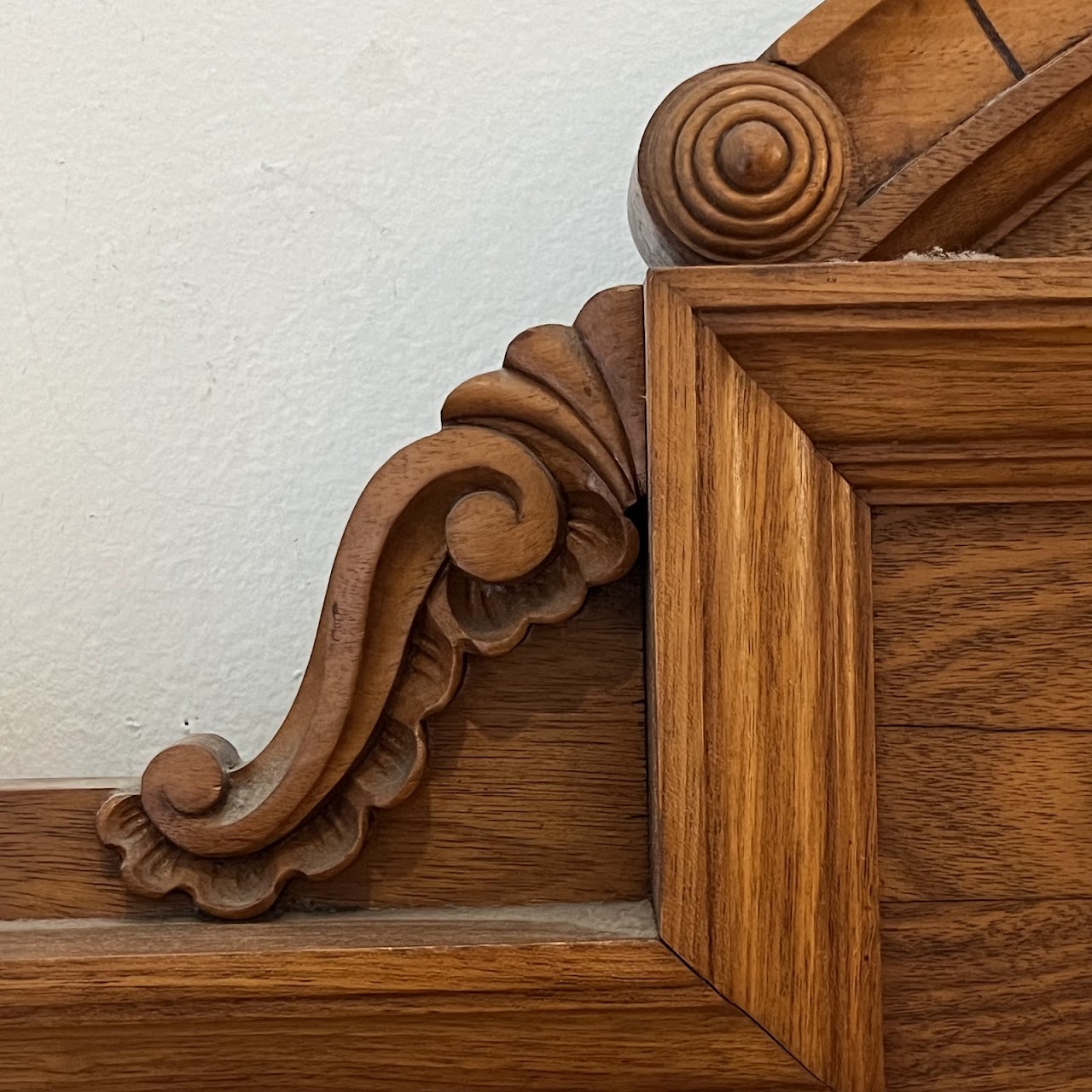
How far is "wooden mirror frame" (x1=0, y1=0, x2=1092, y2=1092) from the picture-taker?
0.46 m

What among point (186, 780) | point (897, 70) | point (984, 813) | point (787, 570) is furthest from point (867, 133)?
point (186, 780)

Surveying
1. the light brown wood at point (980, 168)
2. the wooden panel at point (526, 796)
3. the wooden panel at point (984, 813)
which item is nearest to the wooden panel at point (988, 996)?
the wooden panel at point (984, 813)

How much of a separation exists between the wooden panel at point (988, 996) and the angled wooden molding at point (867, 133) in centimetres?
29

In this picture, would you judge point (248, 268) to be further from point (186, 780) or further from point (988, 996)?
point (988, 996)

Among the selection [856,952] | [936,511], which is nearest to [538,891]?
[856,952]

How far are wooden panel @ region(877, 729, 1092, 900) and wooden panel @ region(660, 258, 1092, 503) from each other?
107 millimetres

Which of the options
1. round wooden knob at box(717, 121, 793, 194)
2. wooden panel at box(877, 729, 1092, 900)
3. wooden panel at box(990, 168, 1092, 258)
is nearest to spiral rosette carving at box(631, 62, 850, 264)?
round wooden knob at box(717, 121, 793, 194)

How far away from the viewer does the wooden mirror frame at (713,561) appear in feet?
1.49

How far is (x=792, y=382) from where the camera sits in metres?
0.47

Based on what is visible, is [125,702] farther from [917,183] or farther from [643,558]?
[917,183]

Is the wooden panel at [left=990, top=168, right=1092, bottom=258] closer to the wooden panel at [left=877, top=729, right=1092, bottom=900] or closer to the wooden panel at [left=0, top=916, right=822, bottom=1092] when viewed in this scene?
the wooden panel at [left=877, top=729, right=1092, bottom=900]

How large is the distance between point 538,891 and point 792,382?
249mm

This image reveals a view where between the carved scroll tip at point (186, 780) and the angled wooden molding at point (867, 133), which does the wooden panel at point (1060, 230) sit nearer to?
the angled wooden molding at point (867, 133)

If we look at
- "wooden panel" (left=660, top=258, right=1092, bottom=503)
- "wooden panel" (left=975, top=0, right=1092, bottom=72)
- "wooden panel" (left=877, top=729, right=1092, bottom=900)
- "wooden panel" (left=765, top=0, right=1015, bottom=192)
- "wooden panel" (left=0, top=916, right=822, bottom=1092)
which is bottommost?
"wooden panel" (left=0, top=916, right=822, bottom=1092)
